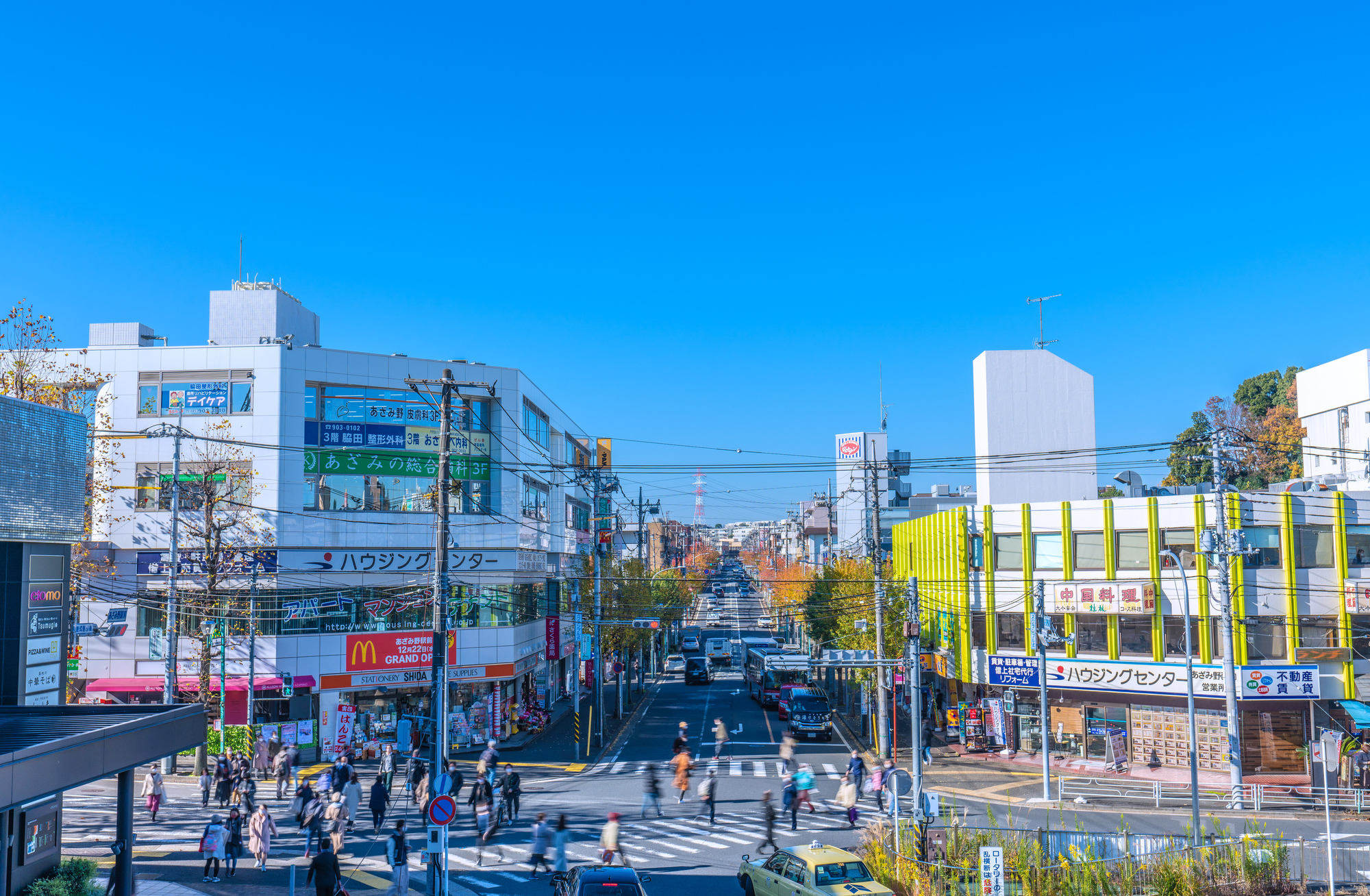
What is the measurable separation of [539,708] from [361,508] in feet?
44.6

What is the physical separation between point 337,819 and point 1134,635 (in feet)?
92.2

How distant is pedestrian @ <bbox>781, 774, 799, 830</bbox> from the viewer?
1005 inches

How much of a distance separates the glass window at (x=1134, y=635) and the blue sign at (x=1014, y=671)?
3.27 metres

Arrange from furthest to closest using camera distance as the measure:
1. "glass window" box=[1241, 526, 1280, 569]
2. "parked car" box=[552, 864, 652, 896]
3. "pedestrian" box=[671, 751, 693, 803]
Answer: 1. "glass window" box=[1241, 526, 1280, 569]
2. "pedestrian" box=[671, 751, 693, 803]
3. "parked car" box=[552, 864, 652, 896]

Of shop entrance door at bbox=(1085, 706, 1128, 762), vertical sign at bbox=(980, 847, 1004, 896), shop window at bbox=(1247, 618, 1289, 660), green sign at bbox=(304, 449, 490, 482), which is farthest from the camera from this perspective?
green sign at bbox=(304, 449, 490, 482)

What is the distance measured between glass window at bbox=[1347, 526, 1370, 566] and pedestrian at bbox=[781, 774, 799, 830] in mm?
22514

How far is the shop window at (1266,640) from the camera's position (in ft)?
113

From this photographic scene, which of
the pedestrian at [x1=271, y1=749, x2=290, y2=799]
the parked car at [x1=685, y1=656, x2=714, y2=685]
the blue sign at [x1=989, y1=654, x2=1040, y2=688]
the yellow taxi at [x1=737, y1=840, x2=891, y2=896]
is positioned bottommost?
the parked car at [x1=685, y1=656, x2=714, y2=685]

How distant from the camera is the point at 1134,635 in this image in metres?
36.3

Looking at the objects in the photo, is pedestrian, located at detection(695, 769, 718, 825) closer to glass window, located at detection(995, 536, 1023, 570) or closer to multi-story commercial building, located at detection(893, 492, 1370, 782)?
multi-story commercial building, located at detection(893, 492, 1370, 782)

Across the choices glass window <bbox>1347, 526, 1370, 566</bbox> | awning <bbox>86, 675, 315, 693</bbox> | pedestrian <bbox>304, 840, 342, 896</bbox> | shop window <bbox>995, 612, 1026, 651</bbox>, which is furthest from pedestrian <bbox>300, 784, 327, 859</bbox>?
glass window <bbox>1347, 526, 1370, 566</bbox>

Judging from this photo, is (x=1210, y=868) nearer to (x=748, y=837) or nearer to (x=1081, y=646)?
(x=748, y=837)

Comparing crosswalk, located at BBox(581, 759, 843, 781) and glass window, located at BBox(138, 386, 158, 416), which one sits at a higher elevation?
glass window, located at BBox(138, 386, 158, 416)

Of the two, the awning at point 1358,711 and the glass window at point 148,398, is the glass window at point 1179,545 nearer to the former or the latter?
the awning at point 1358,711
